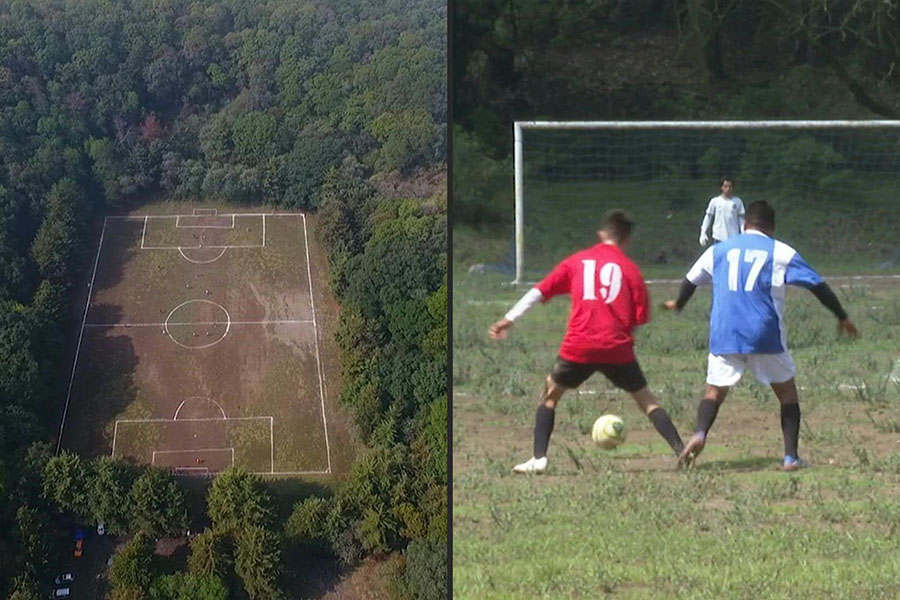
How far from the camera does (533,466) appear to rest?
11.7 ft

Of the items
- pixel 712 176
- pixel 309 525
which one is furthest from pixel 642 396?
pixel 309 525

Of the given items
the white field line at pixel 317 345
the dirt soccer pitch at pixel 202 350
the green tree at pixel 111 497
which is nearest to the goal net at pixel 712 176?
the white field line at pixel 317 345

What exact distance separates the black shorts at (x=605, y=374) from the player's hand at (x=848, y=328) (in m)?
0.77

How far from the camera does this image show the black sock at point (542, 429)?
3578 millimetres

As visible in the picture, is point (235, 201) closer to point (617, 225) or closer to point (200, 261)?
point (200, 261)

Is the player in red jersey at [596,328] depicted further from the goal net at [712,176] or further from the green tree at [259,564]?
the green tree at [259,564]

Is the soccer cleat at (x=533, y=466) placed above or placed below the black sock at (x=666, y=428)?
below

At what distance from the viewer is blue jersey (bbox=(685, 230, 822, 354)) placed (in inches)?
133

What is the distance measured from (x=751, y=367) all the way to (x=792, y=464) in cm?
39

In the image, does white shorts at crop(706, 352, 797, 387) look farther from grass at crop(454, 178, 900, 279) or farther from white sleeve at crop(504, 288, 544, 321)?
white sleeve at crop(504, 288, 544, 321)

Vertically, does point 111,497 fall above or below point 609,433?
below

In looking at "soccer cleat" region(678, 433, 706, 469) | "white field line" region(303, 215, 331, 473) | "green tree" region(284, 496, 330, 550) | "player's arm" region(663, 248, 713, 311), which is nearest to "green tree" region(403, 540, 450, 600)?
"green tree" region(284, 496, 330, 550)

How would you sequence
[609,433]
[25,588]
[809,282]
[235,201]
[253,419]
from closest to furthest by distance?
[809,282], [609,433], [25,588], [253,419], [235,201]

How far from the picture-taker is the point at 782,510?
335 centimetres
